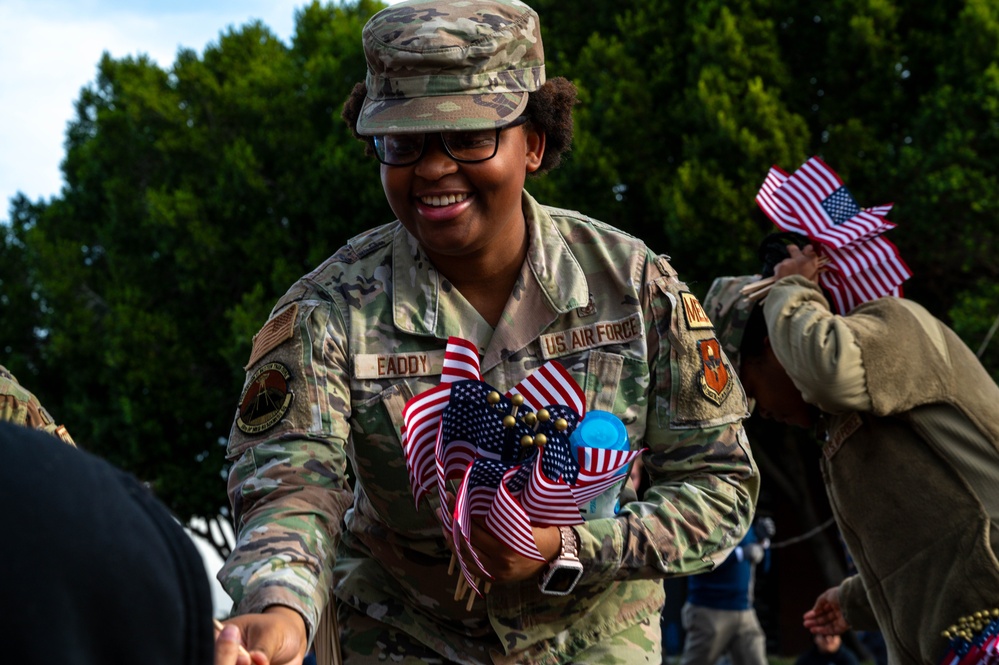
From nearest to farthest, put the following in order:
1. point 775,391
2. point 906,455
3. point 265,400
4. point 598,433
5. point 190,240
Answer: point 598,433 < point 265,400 < point 906,455 < point 775,391 < point 190,240

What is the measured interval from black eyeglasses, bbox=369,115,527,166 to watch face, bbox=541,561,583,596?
3.48ft

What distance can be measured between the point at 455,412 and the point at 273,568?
21.6 inches

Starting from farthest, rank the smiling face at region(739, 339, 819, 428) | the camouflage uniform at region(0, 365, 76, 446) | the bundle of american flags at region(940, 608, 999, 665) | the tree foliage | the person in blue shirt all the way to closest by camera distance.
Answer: the tree foliage → the person in blue shirt → the smiling face at region(739, 339, 819, 428) → the bundle of american flags at region(940, 608, 999, 665) → the camouflage uniform at region(0, 365, 76, 446)

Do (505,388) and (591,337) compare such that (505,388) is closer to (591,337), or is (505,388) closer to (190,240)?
(591,337)

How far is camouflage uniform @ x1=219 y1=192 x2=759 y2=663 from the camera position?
351cm

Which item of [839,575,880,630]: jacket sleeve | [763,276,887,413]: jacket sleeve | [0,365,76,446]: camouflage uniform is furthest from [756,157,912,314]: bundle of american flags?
[0,365,76,446]: camouflage uniform

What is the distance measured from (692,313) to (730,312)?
1.92 m

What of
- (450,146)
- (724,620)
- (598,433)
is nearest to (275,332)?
(450,146)

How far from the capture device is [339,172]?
2069cm

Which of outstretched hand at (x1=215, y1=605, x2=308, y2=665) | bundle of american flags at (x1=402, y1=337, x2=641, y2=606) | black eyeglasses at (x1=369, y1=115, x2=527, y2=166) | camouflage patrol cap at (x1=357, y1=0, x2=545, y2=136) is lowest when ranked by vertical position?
outstretched hand at (x1=215, y1=605, x2=308, y2=665)

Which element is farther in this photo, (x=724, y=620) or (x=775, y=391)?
(x=724, y=620)

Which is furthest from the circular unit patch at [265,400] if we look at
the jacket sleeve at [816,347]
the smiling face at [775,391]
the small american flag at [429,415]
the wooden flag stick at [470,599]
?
the smiling face at [775,391]

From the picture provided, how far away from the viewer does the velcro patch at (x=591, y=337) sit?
3756mm

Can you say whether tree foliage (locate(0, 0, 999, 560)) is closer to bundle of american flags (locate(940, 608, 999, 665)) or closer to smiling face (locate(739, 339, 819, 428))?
smiling face (locate(739, 339, 819, 428))
